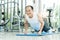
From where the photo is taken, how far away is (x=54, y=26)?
7738mm

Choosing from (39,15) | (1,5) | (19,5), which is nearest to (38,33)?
(39,15)

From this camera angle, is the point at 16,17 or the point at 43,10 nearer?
the point at 43,10

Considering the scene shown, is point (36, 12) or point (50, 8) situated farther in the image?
point (50, 8)

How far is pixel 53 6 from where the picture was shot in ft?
25.0

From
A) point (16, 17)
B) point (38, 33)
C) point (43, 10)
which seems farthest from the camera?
point (16, 17)

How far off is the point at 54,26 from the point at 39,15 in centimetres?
108

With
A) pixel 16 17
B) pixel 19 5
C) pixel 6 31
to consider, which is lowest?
pixel 6 31

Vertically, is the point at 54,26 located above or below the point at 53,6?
below

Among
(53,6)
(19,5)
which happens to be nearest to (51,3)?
(53,6)

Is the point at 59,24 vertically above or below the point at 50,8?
below

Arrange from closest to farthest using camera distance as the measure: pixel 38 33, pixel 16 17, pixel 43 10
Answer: pixel 38 33 → pixel 43 10 → pixel 16 17

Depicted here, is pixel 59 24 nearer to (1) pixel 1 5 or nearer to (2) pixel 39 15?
(2) pixel 39 15

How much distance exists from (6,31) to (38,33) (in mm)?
1784

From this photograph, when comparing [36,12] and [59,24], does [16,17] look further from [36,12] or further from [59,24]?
[59,24]
